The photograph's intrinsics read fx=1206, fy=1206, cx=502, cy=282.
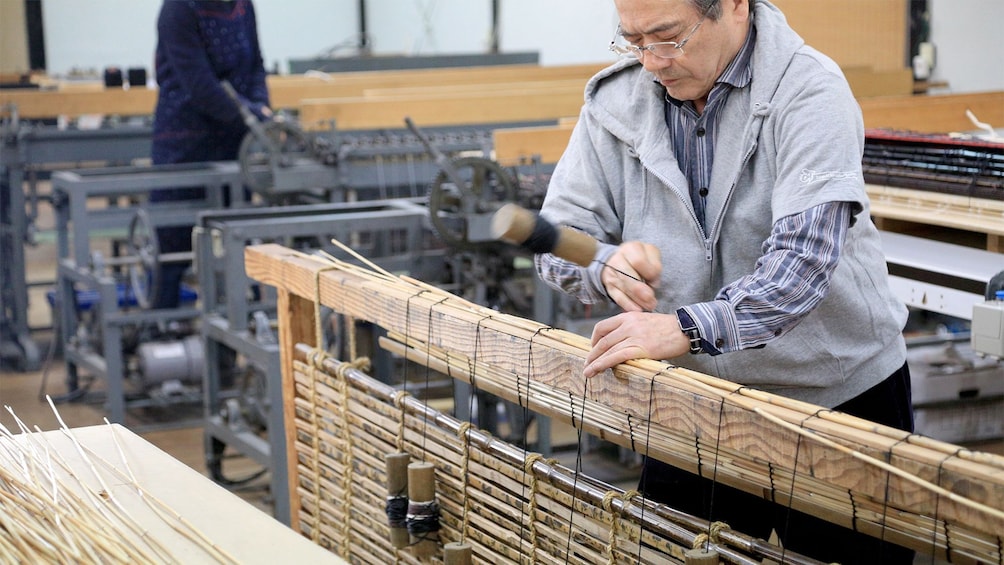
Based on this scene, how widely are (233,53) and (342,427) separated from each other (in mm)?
3452

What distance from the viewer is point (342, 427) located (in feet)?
7.32

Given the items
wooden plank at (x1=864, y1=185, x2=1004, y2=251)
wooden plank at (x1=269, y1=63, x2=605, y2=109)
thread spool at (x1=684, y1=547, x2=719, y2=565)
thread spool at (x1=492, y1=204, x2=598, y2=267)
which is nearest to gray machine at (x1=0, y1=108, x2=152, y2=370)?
wooden plank at (x1=269, y1=63, x2=605, y2=109)

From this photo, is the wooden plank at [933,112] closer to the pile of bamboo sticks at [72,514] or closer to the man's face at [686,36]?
the man's face at [686,36]

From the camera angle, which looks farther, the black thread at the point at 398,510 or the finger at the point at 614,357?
the black thread at the point at 398,510

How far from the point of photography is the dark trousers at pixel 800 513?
1.82 metres

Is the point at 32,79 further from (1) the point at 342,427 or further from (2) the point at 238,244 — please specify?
(1) the point at 342,427

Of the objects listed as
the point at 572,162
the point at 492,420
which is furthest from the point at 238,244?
the point at 572,162

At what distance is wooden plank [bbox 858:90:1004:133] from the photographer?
12.7 ft

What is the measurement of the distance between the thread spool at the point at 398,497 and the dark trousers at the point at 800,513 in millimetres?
389

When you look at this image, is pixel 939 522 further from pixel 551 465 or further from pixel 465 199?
pixel 465 199

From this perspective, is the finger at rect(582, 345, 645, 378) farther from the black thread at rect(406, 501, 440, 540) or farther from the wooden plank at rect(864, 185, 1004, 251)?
the wooden plank at rect(864, 185, 1004, 251)

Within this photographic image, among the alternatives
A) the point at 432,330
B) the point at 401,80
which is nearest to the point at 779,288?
the point at 432,330

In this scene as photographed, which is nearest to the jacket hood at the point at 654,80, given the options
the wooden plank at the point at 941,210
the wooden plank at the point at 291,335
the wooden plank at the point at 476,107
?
the wooden plank at the point at 291,335

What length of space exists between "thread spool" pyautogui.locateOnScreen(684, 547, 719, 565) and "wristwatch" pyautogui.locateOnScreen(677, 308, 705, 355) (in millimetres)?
268
